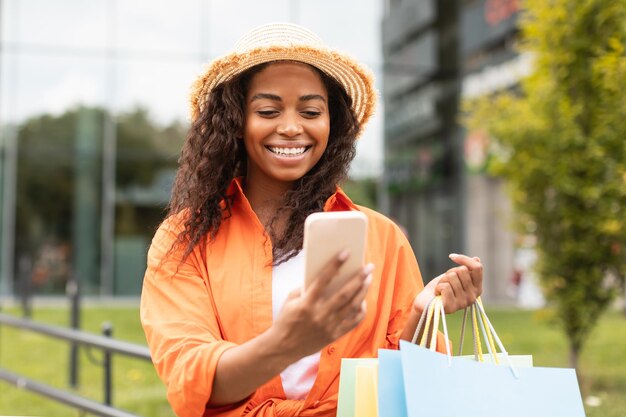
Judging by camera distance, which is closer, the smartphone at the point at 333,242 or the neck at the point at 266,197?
the smartphone at the point at 333,242

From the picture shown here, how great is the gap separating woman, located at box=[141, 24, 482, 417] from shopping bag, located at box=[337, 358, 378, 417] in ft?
0.24

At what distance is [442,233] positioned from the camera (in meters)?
18.0

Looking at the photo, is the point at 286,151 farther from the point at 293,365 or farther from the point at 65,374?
the point at 65,374

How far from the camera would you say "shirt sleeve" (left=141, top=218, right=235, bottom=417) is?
4.89 ft

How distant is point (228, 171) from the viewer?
1.92 metres

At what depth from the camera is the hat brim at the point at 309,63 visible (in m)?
1.78

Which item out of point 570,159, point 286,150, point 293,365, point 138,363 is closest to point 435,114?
point 570,159

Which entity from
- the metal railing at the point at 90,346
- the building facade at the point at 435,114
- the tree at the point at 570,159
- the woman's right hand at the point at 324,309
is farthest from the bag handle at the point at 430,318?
the building facade at the point at 435,114

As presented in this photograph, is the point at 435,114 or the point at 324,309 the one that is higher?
the point at 435,114

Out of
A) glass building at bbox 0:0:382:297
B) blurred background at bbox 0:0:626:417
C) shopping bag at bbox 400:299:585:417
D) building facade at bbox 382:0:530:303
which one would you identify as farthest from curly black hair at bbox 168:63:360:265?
building facade at bbox 382:0:530:303

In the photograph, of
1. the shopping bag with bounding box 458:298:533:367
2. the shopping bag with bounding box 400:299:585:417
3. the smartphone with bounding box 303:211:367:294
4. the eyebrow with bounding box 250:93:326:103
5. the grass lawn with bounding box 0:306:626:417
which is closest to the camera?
the smartphone with bounding box 303:211:367:294

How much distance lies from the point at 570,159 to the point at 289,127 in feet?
19.3

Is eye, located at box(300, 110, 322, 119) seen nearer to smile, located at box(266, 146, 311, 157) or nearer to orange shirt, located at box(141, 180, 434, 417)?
smile, located at box(266, 146, 311, 157)

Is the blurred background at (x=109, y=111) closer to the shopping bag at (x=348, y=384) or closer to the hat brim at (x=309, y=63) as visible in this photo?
the hat brim at (x=309, y=63)
